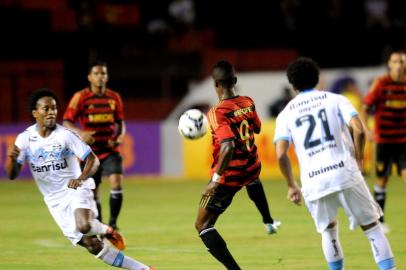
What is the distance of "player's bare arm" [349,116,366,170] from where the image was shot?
320 inches

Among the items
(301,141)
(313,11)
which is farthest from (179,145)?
(301,141)

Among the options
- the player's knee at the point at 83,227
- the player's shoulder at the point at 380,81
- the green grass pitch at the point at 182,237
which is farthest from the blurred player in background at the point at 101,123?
the player's knee at the point at 83,227

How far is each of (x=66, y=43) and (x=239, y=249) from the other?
572 inches

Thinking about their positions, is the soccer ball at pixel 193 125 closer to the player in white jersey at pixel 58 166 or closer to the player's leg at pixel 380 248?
the player in white jersey at pixel 58 166

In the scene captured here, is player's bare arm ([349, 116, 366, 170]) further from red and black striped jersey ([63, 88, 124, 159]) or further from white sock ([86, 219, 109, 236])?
red and black striped jersey ([63, 88, 124, 159])

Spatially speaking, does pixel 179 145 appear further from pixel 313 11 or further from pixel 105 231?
pixel 105 231

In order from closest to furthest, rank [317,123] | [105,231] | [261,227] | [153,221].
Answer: [317,123] → [105,231] → [261,227] → [153,221]

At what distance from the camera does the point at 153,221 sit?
15.1 metres

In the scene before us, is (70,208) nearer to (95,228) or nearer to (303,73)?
(95,228)

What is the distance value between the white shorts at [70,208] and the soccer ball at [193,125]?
120 centimetres

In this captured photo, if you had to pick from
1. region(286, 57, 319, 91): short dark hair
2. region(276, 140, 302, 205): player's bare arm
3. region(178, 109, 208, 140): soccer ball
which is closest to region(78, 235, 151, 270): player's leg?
region(178, 109, 208, 140): soccer ball

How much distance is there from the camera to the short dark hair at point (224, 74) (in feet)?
30.6

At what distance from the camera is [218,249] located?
30.1ft

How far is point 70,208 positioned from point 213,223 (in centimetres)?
142
